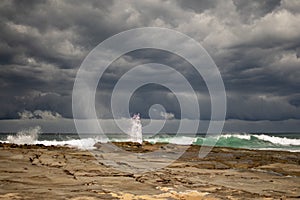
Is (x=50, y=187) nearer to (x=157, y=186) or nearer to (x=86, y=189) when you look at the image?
(x=86, y=189)

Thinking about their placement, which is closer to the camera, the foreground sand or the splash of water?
the foreground sand

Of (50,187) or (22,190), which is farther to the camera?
(50,187)

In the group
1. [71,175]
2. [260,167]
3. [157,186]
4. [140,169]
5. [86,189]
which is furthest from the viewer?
[260,167]

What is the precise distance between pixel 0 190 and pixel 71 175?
2.67 m

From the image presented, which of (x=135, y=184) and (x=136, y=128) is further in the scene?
(x=136, y=128)

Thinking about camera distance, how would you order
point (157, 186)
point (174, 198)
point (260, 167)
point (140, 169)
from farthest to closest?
point (260, 167)
point (140, 169)
point (157, 186)
point (174, 198)

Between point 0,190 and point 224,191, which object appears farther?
point 224,191

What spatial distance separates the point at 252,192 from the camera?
7215 millimetres

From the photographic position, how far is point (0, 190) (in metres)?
6.40

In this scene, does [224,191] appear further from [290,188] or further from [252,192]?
[290,188]

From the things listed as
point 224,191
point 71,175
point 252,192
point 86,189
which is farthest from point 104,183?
point 252,192

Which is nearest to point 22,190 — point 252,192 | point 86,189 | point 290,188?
point 86,189

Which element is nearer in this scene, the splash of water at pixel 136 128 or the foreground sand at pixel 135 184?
the foreground sand at pixel 135 184

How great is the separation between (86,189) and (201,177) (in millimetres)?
3771
